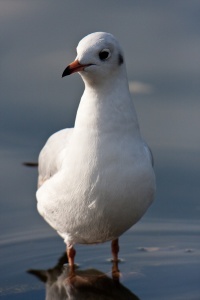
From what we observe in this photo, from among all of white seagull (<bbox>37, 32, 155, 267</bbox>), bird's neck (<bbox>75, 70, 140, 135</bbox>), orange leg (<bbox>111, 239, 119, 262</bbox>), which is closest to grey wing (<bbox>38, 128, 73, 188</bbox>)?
white seagull (<bbox>37, 32, 155, 267</bbox>)

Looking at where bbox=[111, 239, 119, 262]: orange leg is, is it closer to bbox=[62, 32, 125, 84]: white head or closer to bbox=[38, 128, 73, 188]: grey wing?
bbox=[38, 128, 73, 188]: grey wing

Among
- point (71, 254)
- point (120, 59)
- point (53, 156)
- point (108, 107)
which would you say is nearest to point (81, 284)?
point (71, 254)

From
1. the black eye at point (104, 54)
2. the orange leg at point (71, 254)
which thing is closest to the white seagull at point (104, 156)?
the black eye at point (104, 54)

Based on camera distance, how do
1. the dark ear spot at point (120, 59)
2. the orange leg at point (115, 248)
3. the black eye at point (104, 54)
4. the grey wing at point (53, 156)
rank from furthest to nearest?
the orange leg at point (115, 248), the grey wing at point (53, 156), the dark ear spot at point (120, 59), the black eye at point (104, 54)

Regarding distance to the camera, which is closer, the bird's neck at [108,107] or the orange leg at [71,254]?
the bird's neck at [108,107]

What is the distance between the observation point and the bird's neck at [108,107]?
6008 millimetres

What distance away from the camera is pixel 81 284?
20.9 ft

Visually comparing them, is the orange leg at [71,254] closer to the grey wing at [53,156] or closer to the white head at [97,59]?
the grey wing at [53,156]

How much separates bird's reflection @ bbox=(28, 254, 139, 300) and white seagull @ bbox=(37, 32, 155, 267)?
34cm

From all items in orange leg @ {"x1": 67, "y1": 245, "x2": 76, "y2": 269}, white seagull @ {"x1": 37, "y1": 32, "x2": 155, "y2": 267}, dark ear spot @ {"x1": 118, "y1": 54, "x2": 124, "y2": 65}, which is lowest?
orange leg @ {"x1": 67, "y1": 245, "x2": 76, "y2": 269}

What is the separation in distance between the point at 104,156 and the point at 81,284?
2.68ft

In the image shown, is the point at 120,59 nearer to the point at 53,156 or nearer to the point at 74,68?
the point at 74,68

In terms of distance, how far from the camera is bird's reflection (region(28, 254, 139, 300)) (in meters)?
6.21

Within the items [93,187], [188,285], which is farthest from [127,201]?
[188,285]
